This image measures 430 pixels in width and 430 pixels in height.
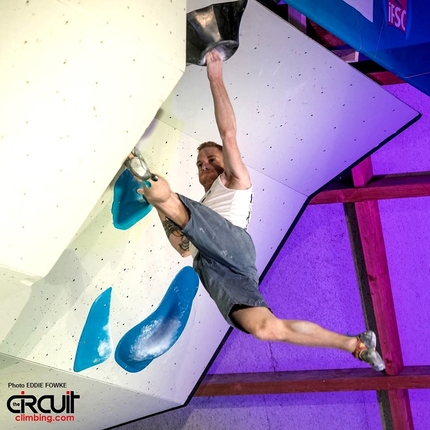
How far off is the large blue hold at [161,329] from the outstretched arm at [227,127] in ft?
3.73

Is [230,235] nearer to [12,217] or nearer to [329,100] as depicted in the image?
[12,217]

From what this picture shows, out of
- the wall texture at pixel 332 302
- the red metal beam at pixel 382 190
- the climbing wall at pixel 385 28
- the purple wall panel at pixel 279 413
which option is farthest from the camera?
the purple wall panel at pixel 279 413

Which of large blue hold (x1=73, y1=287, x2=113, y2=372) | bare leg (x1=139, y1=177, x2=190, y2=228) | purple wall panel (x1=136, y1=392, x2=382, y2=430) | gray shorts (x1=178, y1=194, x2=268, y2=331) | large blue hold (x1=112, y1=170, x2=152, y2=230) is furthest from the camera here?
purple wall panel (x1=136, y1=392, x2=382, y2=430)

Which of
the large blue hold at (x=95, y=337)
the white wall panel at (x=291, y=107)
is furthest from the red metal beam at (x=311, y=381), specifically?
the large blue hold at (x=95, y=337)

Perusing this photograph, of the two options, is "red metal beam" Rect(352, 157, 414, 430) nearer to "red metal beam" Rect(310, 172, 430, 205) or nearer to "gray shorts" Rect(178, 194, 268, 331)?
"red metal beam" Rect(310, 172, 430, 205)

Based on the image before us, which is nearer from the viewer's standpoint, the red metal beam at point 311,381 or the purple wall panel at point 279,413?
the red metal beam at point 311,381

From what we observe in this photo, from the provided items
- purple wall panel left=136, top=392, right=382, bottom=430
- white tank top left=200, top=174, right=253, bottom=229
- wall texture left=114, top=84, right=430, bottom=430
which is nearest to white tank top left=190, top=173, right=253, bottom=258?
white tank top left=200, top=174, right=253, bottom=229

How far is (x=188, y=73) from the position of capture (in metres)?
3.49

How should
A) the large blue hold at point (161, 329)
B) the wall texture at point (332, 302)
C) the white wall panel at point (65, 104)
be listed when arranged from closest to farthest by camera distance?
the white wall panel at point (65, 104), the large blue hold at point (161, 329), the wall texture at point (332, 302)

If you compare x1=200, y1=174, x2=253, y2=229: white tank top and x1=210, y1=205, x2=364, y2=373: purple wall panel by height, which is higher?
x1=210, y1=205, x2=364, y2=373: purple wall panel

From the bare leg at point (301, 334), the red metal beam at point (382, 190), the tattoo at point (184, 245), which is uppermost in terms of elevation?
the red metal beam at point (382, 190)

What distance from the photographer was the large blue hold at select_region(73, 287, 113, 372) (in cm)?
388

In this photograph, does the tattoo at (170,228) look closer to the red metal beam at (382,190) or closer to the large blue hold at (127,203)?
the large blue hold at (127,203)

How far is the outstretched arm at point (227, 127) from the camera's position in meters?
3.17
